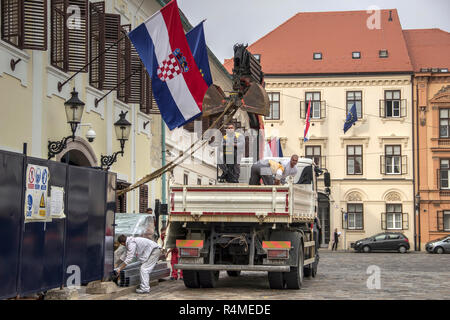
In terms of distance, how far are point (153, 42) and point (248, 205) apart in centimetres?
475

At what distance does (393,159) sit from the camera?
55.5 m

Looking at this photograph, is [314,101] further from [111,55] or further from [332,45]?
[111,55]

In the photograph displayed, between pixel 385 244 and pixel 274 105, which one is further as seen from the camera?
pixel 274 105

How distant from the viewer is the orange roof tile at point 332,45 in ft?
184

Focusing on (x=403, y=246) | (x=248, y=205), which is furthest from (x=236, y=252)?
(x=403, y=246)

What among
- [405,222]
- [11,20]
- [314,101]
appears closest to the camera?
[11,20]

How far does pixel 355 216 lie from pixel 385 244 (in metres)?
6.38

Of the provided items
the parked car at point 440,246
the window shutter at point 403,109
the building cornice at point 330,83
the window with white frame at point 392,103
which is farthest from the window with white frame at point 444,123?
the parked car at point 440,246

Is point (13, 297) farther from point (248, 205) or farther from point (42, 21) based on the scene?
point (42, 21)

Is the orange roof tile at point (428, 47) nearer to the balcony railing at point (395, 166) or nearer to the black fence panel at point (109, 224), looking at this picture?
the balcony railing at point (395, 166)

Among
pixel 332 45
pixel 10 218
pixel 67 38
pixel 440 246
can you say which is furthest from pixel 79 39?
pixel 332 45

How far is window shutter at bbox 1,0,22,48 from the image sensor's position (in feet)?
51.3

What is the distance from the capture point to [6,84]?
53.2ft

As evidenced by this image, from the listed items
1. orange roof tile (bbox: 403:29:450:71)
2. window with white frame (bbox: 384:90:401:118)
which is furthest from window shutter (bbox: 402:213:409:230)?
orange roof tile (bbox: 403:29:450:71)
